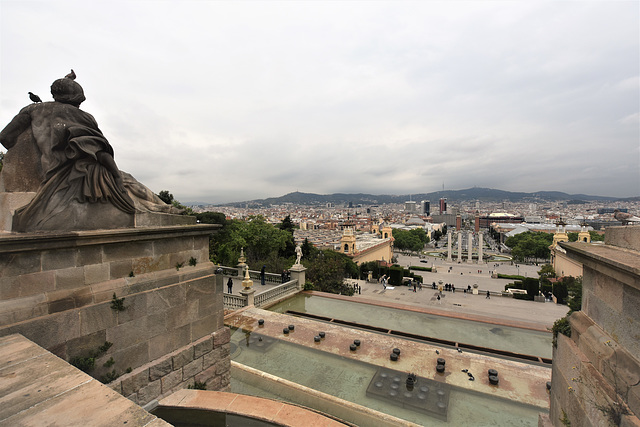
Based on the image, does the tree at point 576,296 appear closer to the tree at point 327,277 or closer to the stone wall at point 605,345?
the stone wall at point 605,345

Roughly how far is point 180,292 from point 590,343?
5.79 meters

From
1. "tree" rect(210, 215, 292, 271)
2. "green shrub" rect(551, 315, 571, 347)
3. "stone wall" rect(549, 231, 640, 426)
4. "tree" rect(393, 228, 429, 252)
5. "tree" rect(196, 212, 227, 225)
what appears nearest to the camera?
"stone wall" rect(549, 231, 640, 426)

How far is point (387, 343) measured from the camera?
923 cm

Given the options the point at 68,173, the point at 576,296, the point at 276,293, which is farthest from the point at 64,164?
the point at 576,296

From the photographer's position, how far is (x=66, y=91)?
4379mm

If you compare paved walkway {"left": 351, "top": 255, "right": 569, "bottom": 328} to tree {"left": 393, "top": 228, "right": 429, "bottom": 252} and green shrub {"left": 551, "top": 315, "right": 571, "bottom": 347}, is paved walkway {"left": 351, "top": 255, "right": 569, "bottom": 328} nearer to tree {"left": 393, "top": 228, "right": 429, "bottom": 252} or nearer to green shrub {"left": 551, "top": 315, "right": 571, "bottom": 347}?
green shrub {"left": 551, "top": 315, "right": 571, "bottom": 347}

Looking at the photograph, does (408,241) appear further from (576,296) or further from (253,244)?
(576,296)

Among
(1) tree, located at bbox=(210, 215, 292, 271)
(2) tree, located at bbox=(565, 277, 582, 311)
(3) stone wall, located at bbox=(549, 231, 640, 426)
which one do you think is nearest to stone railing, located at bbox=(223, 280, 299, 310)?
(1) tree, located at bbox=(210, 215, 292, 271)

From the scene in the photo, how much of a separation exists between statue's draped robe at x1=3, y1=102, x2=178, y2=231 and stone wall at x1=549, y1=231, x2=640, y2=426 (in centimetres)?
629

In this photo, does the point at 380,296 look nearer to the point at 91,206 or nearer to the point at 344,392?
the point at 344,392

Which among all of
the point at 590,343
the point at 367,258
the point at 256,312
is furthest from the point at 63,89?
the point at 367,258

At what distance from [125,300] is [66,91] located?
10.7 feet

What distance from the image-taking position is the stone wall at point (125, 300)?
11.9ft

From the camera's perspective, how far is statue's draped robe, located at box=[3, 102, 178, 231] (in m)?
4.02
